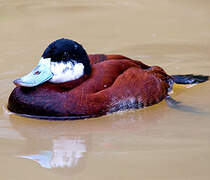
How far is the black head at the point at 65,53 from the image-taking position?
14.8ft

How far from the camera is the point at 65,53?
179 inches

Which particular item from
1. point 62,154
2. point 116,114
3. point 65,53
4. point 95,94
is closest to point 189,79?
point 116,114

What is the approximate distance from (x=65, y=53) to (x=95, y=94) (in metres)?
0.47

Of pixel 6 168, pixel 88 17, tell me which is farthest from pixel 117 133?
pixel 88 17

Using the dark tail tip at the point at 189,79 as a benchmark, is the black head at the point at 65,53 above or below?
above

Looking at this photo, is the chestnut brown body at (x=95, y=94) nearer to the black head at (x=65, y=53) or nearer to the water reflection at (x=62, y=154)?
the black head at (x=65, y=53)

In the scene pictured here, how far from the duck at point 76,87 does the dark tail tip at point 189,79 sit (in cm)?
63

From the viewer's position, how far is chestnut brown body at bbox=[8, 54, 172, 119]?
4391mm

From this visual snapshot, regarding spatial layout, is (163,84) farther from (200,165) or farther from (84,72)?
(200,165)

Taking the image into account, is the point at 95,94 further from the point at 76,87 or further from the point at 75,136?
the point at 75,136

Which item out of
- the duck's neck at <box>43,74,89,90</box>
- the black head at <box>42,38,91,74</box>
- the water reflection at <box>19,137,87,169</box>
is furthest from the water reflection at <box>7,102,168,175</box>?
the black head at <box>42,38,91,74</box>

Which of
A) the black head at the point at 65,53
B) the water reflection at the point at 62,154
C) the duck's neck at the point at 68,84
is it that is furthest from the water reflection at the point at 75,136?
the black head at the point at 65,53

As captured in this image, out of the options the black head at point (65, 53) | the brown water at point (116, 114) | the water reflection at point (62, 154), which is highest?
the black head at point (65, 53)

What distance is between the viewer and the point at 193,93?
521 centimetres
